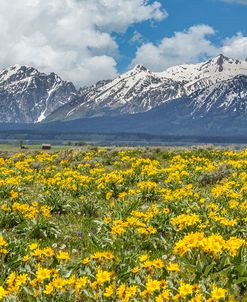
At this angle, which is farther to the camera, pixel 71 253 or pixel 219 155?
pixel 219 155

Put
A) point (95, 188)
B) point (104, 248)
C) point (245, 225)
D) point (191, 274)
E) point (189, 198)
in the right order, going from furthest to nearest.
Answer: point (95, 188) < point (189, 198) < point (245, 225) < point (104, 248) < point (191, 274)

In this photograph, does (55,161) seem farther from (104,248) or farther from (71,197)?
(104,248)

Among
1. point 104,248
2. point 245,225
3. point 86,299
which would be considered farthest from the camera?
point 245,225

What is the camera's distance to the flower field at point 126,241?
5750 millimetres

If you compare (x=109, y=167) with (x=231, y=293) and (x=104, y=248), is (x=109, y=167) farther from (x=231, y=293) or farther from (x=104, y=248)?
(x=231, y=293)

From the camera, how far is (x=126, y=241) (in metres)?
8.80

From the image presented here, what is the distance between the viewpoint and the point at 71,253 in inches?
344

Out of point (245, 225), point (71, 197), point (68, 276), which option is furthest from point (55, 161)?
point (68, 276)

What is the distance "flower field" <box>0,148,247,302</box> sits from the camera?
5750 mm

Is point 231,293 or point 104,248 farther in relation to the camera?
point 104,248

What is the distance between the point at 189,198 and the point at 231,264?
6.36 m

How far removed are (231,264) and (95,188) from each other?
Result: 9.49m

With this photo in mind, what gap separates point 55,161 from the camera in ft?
81.5

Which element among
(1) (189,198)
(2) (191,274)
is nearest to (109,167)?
(1) (189,198)
